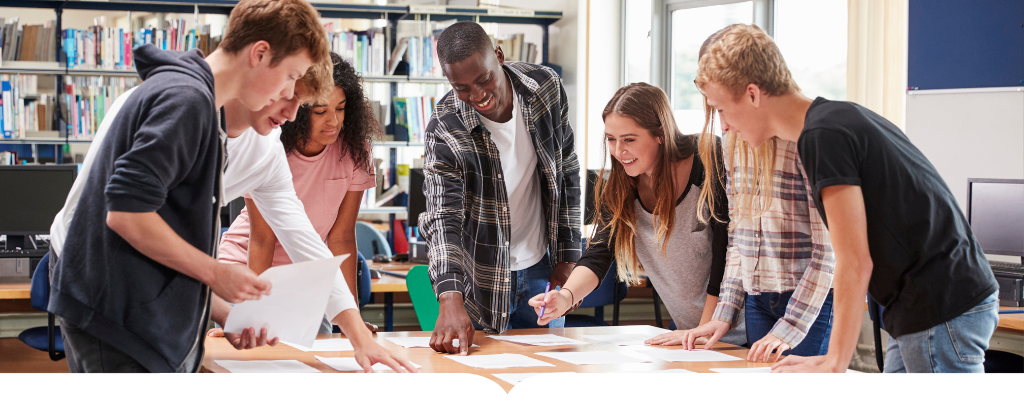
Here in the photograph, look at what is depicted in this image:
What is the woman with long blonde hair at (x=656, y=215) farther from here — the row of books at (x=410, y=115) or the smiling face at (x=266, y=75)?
the row of books at (x=410, y=115)

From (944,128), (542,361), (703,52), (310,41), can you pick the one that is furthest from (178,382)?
(944,128)

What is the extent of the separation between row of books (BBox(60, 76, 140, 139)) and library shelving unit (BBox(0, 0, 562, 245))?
0.14ft

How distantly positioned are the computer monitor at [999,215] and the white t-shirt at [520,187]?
81 centimetres

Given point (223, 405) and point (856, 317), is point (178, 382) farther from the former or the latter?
point (856, 317)

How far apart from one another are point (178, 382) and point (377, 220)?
3.25m

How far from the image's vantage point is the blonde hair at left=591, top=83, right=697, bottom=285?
139cm

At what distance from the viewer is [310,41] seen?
755mm

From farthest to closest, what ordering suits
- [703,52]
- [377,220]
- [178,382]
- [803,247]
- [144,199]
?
[377,220], [803,247], [703,52], [178,382], [144,199]

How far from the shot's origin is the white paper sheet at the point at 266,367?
1.03 m

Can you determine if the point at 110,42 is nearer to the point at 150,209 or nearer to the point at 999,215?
the point at 150,209

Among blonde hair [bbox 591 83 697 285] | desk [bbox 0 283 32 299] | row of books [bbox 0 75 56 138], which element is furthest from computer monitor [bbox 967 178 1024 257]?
row of books [bbox 0 75 56 138]

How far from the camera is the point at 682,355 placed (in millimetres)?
1275

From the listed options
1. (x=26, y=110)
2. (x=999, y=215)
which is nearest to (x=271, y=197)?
(x=999, y=215)

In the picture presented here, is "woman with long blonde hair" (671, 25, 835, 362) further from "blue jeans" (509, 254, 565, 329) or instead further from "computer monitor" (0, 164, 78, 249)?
"computer monitor" (0, 164, 78, 249)
